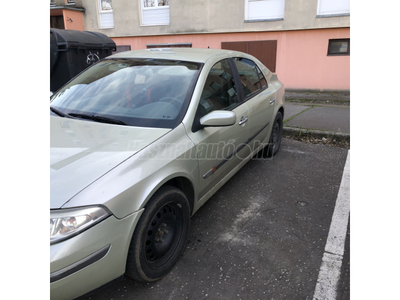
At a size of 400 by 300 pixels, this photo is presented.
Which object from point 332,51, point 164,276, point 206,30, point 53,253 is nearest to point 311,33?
point 332,51

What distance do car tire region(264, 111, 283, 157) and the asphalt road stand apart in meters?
0.40

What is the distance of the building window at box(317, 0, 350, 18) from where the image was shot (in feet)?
29.9

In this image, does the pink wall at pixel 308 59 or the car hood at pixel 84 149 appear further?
the pink wall at pixel 308 59

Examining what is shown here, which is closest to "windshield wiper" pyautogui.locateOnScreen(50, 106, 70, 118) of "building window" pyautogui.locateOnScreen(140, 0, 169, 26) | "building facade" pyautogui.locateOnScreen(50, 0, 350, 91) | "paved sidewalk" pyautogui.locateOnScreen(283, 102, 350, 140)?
"paved sidewalk" pyautogui.locateOnScreen(283, 102, 350, 140)

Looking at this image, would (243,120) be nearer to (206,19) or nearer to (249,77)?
(249,77)

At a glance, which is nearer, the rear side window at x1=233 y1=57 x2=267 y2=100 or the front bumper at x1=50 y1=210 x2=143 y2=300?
the front bumper at x1=50 y1=210 x2=143 y2=300

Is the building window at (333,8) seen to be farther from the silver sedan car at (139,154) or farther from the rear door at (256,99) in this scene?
the silver sedan car at (139,154)

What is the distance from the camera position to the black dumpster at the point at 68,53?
213 inches

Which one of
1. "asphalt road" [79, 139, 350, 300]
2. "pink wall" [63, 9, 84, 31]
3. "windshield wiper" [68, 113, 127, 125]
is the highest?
"pink wall" [63, 9, 84, 31]

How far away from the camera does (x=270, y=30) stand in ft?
33.3

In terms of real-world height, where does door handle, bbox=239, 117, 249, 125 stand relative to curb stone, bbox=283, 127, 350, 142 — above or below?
above

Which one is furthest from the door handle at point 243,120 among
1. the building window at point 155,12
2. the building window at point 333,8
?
the building window at point 155,12

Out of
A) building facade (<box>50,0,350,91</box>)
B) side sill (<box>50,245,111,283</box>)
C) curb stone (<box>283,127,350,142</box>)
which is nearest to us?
side sill (<box>50,245,111,283</box>)

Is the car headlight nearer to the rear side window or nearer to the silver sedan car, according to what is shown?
the silver sedan car
